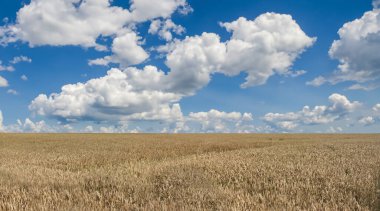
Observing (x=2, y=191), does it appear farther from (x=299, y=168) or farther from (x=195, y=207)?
(x=299, y=168)

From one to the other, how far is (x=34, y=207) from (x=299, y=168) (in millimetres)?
8026

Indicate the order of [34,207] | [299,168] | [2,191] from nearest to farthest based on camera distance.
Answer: [34,207]
[2,191]
[299,168]

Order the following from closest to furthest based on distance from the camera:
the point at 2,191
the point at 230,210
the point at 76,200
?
the point at 230,210
the point at 76,200
the point at 2,191

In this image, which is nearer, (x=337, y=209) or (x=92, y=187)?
(x=337, y=209)

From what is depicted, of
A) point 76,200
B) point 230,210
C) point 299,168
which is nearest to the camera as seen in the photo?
point 230,210

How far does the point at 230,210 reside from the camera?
21.7ft

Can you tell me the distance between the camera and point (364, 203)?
24.0ft

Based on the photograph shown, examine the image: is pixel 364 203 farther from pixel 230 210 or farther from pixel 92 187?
pixel 92 187

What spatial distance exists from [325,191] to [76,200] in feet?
18.1

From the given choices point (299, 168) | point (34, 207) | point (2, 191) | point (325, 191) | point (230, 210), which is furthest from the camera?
point (299, 168)

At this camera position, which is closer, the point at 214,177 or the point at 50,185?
the point at 50,185

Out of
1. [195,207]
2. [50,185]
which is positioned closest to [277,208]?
[195,207]

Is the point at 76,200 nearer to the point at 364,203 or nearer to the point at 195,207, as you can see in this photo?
the point at 195,207

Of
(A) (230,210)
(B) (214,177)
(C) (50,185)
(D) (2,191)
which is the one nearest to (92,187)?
(C) (50,185)
